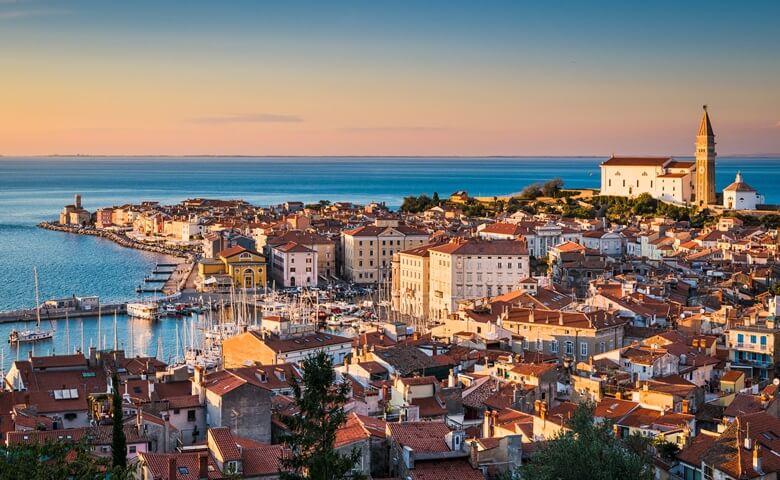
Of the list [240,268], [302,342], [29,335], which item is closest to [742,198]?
[240,268]

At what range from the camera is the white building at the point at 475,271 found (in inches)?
1549

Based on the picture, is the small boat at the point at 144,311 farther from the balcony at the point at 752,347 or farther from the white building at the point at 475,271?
the balcony at the point at 752,347

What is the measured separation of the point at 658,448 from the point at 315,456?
216 inches

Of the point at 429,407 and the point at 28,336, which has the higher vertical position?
the point at 429,407

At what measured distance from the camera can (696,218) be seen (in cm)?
5994

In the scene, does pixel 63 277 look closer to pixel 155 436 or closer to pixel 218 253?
pixel 218 253

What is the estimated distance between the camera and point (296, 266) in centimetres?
4978

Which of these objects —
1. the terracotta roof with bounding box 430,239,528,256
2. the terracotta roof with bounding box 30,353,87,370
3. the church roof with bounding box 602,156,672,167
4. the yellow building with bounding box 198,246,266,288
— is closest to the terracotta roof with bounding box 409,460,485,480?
the terracotta roof with bounding box 30,353,87,370

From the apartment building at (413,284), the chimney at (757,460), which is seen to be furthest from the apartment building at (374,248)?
the chimney at (757,460)

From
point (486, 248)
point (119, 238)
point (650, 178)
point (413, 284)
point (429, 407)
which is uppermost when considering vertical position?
point (650, 178)

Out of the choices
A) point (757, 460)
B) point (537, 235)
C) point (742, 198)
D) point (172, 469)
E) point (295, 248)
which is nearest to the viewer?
point (172, 469)

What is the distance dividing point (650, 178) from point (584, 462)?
62.9 m

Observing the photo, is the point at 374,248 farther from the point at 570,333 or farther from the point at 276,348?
the point at 276,348

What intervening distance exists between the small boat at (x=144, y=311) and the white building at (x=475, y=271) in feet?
36.6
